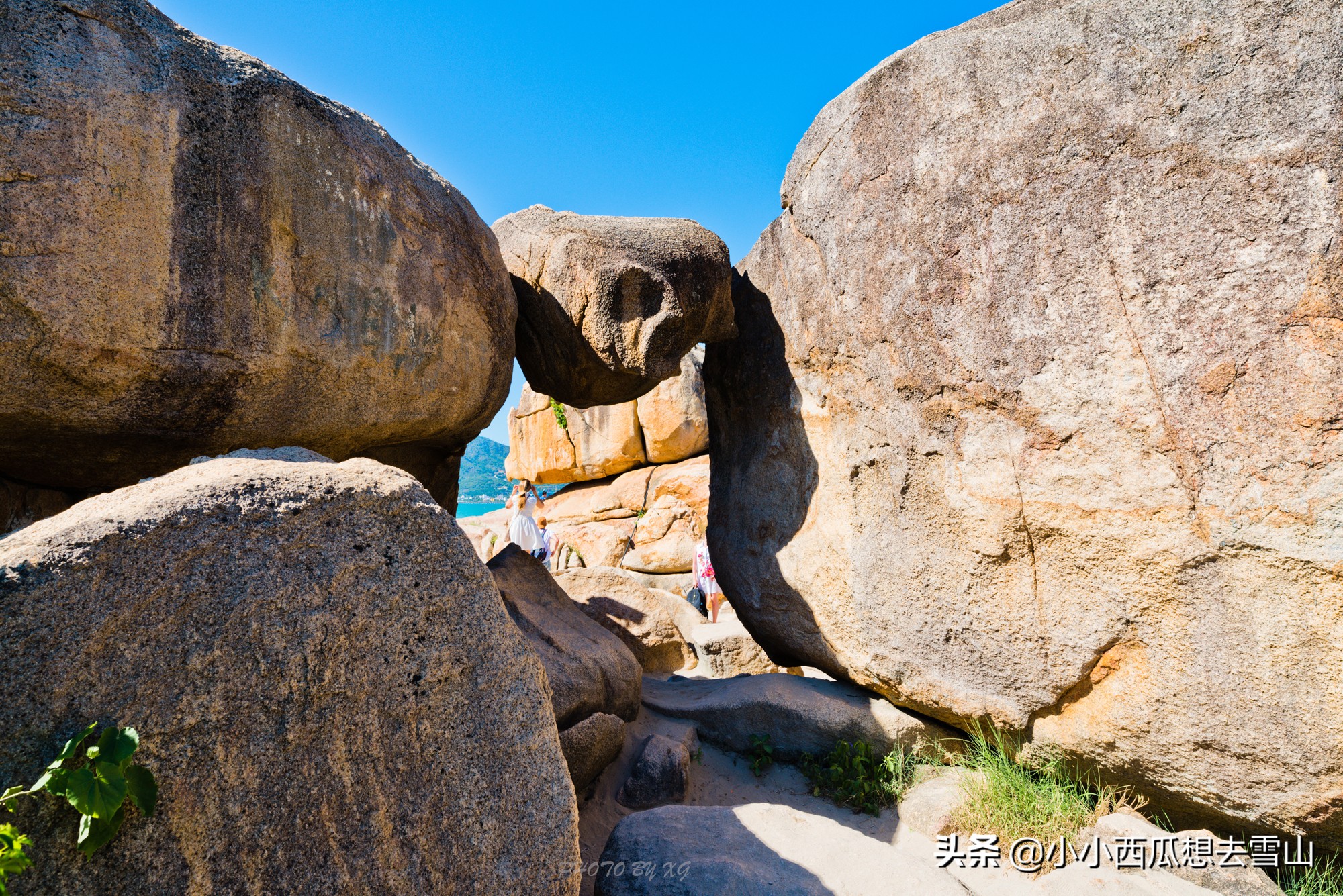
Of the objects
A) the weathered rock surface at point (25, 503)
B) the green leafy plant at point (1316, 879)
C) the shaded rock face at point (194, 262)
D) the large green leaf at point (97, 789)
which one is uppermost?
the shaded rock face at point (194, 262)

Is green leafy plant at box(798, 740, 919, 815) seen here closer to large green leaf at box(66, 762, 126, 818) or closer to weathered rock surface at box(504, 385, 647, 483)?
large green leaf at box(66, 762, 126, 818)

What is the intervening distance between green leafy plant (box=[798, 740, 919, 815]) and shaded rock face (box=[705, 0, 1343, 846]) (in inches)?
11.5

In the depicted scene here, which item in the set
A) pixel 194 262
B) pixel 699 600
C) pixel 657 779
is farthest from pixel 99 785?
pixel 699 600

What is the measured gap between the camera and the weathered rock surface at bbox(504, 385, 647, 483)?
14.3 metres

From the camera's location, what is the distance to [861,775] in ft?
11.2

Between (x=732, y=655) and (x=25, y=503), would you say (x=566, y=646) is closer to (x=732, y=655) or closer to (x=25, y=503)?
(x=732, y=655)

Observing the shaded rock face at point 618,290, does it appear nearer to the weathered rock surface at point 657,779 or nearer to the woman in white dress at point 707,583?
the weathered rock surface at point 657,779

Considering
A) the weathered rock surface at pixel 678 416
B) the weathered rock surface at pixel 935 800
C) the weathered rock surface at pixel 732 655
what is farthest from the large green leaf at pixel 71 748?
the weathered rock surface at pixel 678 416

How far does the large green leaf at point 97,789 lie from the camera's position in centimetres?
133

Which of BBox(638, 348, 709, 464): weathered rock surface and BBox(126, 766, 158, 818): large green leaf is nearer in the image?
BBox(126, 766, 158, 818): large green leaf

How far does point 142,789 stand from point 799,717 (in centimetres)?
293

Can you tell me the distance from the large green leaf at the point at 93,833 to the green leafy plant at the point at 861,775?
2.84 meters

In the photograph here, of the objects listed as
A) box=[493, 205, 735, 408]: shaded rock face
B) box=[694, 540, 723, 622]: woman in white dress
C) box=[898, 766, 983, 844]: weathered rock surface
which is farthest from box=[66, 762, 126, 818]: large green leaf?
box=[694, 540, 723, 622]: woman in white dress

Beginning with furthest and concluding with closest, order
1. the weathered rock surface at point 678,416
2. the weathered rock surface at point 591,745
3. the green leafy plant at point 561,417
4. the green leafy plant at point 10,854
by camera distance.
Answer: the green leafy plant at point 561,417, the weathered rock surface at point 678,416, the weathered rock surface at point 591,745, the green leafy plant at point 10,854
